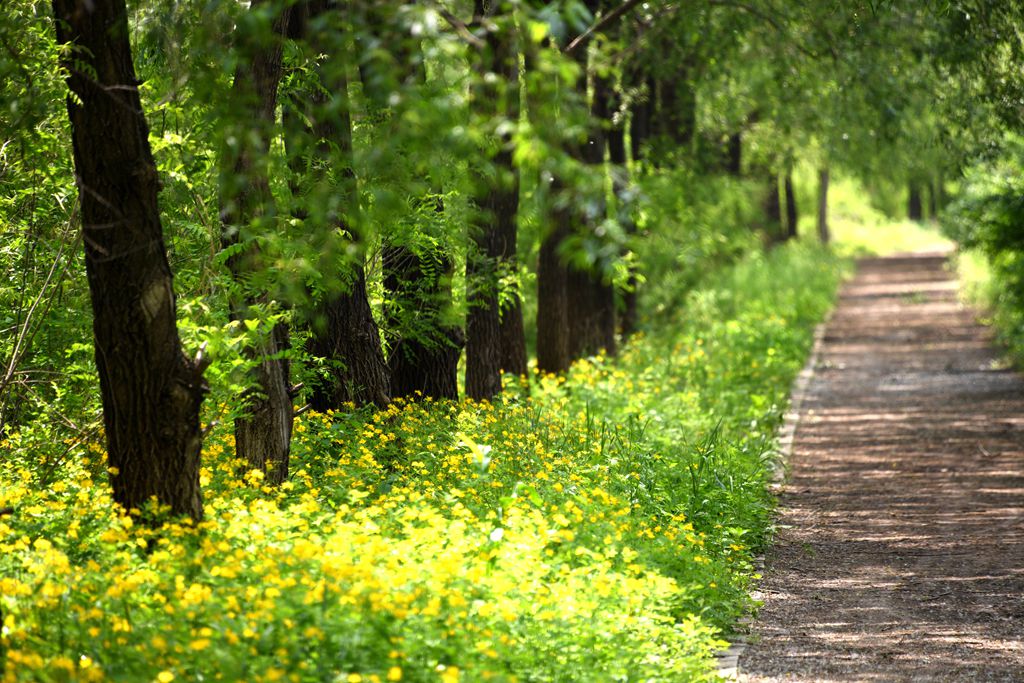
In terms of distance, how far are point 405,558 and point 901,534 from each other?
5249 mm

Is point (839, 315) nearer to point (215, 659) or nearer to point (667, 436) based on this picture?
point (667, 436)

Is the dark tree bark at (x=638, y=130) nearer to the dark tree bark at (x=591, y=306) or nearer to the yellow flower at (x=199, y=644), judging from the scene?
the dark tree bark at (x=591, y=306)

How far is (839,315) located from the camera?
2947cm

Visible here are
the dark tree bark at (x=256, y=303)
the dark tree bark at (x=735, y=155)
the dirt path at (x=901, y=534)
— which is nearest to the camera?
the dirt path at (x=901, y=534)

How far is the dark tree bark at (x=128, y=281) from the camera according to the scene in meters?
6.45

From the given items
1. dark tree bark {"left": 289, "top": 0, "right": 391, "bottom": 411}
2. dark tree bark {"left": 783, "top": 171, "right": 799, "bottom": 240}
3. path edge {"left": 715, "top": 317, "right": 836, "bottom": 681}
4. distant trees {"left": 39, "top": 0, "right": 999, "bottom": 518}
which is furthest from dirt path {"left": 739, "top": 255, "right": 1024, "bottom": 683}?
dark tree bark {"left": 783, "top": 171, "right": 799, "bottom": 240}

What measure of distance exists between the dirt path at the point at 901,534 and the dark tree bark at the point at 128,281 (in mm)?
3129

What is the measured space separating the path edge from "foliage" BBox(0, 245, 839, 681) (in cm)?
13

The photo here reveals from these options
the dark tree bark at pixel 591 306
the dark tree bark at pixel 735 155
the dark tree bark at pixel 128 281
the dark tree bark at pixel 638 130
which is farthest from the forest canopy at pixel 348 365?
the dark tree bark at pixel 735 155

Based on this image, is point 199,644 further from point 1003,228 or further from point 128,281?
point 1003,228

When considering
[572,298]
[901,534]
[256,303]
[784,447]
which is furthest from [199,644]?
[572,298]

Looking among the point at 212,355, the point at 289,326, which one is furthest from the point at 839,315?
the point at 212,355

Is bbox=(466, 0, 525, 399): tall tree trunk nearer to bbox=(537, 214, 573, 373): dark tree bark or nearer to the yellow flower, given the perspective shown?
bbox=(537, 214, 573, 373): dark tree bark

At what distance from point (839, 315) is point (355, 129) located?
20.7 m
